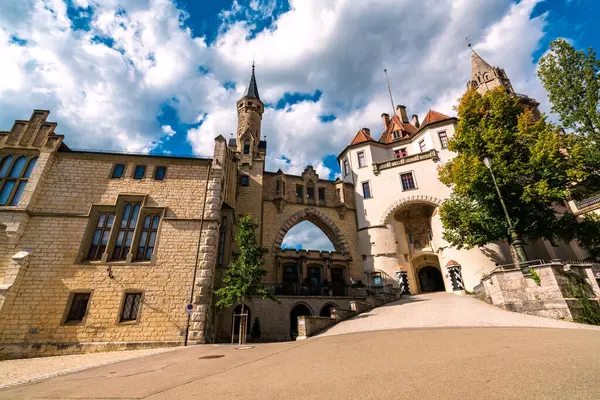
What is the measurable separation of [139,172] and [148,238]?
4.53 metres

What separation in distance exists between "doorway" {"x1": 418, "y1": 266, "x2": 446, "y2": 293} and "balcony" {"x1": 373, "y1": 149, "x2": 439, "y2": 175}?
11.5 m

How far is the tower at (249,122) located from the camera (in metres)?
27.6

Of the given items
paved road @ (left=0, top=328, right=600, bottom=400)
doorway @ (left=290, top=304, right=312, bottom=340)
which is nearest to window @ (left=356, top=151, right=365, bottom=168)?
doorway @ (left=290, top=304, right=312, bottom=340)

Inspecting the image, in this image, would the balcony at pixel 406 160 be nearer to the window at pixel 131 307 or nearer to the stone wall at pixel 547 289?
the stone wall at pixel 547 289

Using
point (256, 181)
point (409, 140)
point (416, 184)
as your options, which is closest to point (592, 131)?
point (416, 184)

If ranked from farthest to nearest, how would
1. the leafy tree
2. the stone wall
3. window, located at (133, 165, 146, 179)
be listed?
the leafy tree, window, located at (133, 165, 146, 179), the stone wall

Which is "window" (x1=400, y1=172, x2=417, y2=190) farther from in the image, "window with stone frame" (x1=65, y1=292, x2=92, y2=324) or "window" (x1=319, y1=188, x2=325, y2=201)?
"window with stone frame" (x1=65, y1=292, x2=92, y2=324)

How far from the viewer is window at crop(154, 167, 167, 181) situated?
16703mm

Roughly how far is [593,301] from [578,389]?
1279 cm

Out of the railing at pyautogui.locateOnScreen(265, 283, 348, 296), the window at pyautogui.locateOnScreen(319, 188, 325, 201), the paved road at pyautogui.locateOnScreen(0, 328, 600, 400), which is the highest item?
the window at pyautogui.locateOnScreen(319, 188, 325, 201)

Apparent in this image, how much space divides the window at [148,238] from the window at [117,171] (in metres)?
3.49

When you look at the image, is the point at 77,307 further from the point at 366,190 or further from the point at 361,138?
the point at 361,138

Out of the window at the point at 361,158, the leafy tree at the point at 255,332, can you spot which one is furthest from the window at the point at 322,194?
the leafy tree at the point at 255,332

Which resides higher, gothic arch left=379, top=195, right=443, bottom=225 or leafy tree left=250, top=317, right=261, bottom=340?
gothic arch left=379, top=195, right=443, bottom=225
